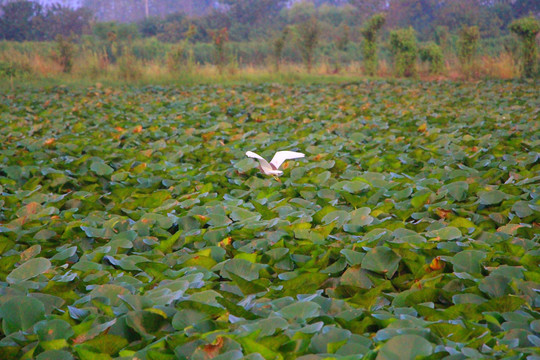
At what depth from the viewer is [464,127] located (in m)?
3.91

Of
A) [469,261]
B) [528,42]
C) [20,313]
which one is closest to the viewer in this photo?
[20,313]

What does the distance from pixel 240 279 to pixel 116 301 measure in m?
0.29

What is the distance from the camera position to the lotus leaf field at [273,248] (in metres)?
0.99

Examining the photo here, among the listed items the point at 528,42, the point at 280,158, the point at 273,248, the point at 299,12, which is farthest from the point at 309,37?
the point at 299,12

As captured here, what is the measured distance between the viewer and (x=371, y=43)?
11.3 m

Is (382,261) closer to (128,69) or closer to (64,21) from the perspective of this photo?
(128,69)

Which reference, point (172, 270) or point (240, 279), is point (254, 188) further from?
point (240, 279)

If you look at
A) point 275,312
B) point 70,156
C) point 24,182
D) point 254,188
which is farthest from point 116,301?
point 70,156

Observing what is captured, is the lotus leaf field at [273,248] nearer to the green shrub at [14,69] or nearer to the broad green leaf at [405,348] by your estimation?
the broad green leaf at [405,348]

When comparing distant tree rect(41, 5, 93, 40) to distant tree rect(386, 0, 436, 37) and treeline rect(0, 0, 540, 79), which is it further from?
distant tree rect(386, 0, 436, 37)

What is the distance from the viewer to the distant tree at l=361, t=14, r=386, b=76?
11180mm

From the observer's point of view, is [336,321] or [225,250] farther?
[225,250]

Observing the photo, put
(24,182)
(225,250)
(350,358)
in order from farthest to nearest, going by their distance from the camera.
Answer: (24,182) → (225,250) → (350,358)

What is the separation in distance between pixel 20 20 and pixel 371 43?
15974 millimetres
